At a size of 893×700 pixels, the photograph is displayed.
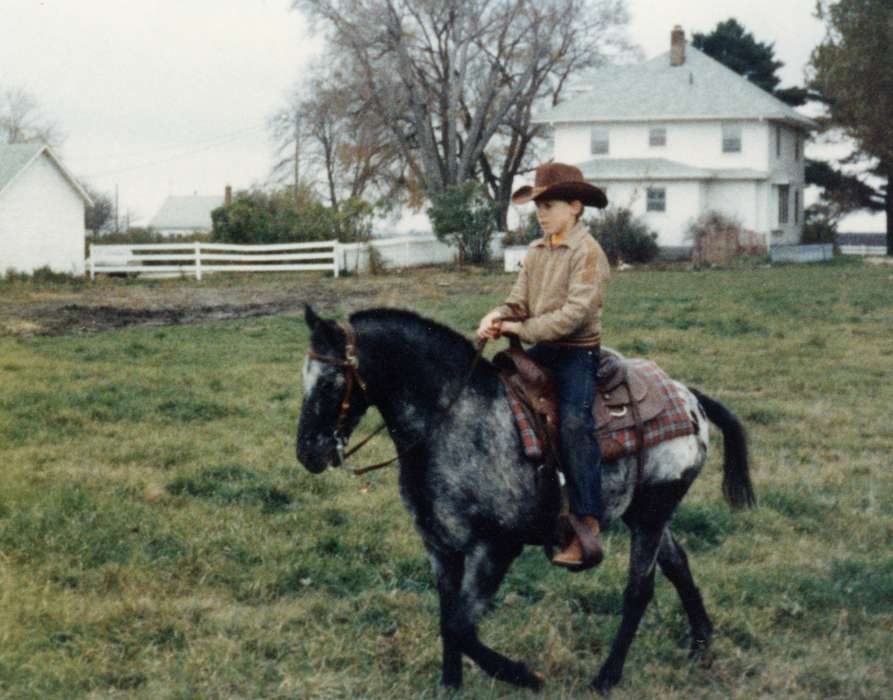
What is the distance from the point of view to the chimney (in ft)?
187

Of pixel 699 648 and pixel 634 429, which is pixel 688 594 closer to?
pixel 699 648

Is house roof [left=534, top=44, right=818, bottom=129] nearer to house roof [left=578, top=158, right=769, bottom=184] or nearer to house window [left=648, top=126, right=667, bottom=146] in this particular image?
house window [left=648, top=126, right=667, bottom=146]

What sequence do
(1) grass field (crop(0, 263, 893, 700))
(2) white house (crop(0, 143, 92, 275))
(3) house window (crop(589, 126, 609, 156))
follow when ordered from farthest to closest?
(3) house window (crop(589, 126, 609, 156)) < (2) white house (crop(0, 143, 92, 275)) < (1) grass field (crop(0, 263, 893, 700))

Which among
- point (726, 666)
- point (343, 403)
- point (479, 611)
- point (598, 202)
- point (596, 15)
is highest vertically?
point (596, 15)

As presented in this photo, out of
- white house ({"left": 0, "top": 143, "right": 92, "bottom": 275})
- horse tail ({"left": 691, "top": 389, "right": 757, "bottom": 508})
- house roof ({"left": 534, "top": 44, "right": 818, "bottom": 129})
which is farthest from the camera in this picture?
house roof ({"left": 534, "top": 44, "right": 818, "bottom": 129})

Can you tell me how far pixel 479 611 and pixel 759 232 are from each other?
157 ft

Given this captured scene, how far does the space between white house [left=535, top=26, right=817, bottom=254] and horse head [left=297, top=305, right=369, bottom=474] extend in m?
44.5

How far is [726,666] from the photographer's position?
21.1ft

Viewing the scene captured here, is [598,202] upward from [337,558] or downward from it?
upward

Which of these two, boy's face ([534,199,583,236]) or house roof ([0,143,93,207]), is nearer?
boy's face ([534,199,583,236])

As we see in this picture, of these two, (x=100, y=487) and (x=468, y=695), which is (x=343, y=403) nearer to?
(x=468, y=695)

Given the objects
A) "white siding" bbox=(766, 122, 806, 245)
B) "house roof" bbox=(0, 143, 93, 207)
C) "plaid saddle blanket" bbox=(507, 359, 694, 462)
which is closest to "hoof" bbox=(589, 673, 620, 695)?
"plaid saddle blanket" bbox=(507, 359, 694, 462)

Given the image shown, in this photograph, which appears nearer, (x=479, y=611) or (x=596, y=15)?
(x=479, y=611)

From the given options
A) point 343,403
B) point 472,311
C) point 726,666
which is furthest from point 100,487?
point 472,311
